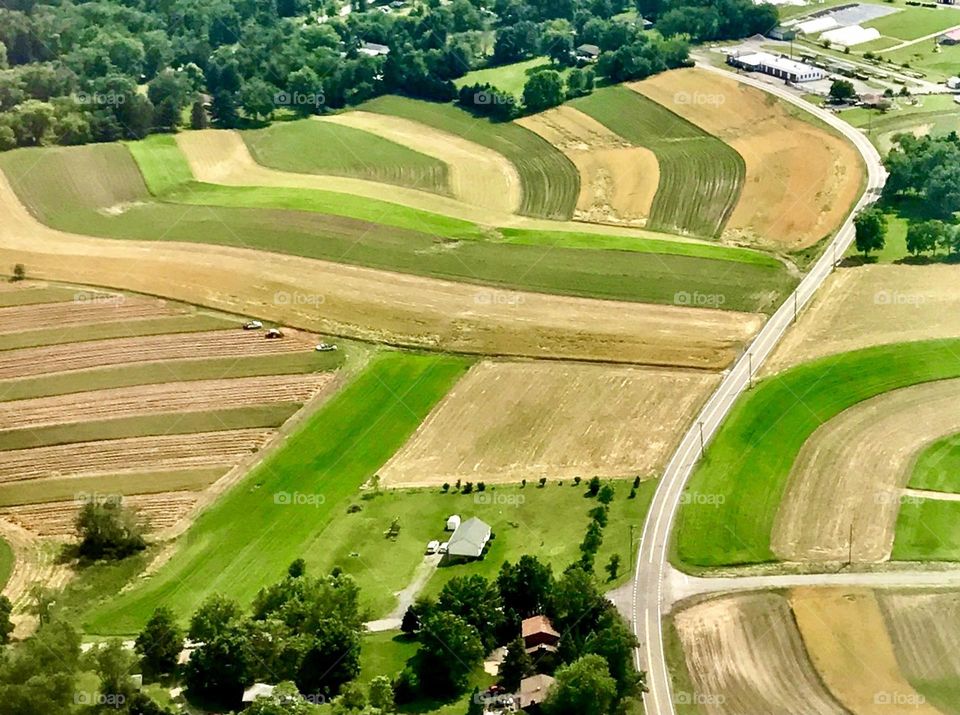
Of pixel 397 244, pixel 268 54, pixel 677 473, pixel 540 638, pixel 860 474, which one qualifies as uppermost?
pixel 268 54

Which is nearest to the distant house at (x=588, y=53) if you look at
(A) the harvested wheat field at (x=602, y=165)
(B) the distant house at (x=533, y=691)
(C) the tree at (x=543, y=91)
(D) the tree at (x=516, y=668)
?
(C) the tree at (x=543, y=91)

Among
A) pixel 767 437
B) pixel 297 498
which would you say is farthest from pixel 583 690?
pixel 767 437

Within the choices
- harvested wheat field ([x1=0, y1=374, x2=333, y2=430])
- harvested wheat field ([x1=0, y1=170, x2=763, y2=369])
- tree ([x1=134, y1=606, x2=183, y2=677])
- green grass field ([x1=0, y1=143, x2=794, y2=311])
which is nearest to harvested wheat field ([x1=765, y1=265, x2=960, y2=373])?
harvested wheat field ([x1=0, y1=170, x2=763, y2=369])

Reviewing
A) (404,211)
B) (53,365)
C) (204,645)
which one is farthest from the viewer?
(404,211)

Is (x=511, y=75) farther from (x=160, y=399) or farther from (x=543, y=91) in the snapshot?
(x=160, y=399)

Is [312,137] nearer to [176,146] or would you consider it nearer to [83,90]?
[176,146]

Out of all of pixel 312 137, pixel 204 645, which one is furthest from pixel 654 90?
pixel 204 645
